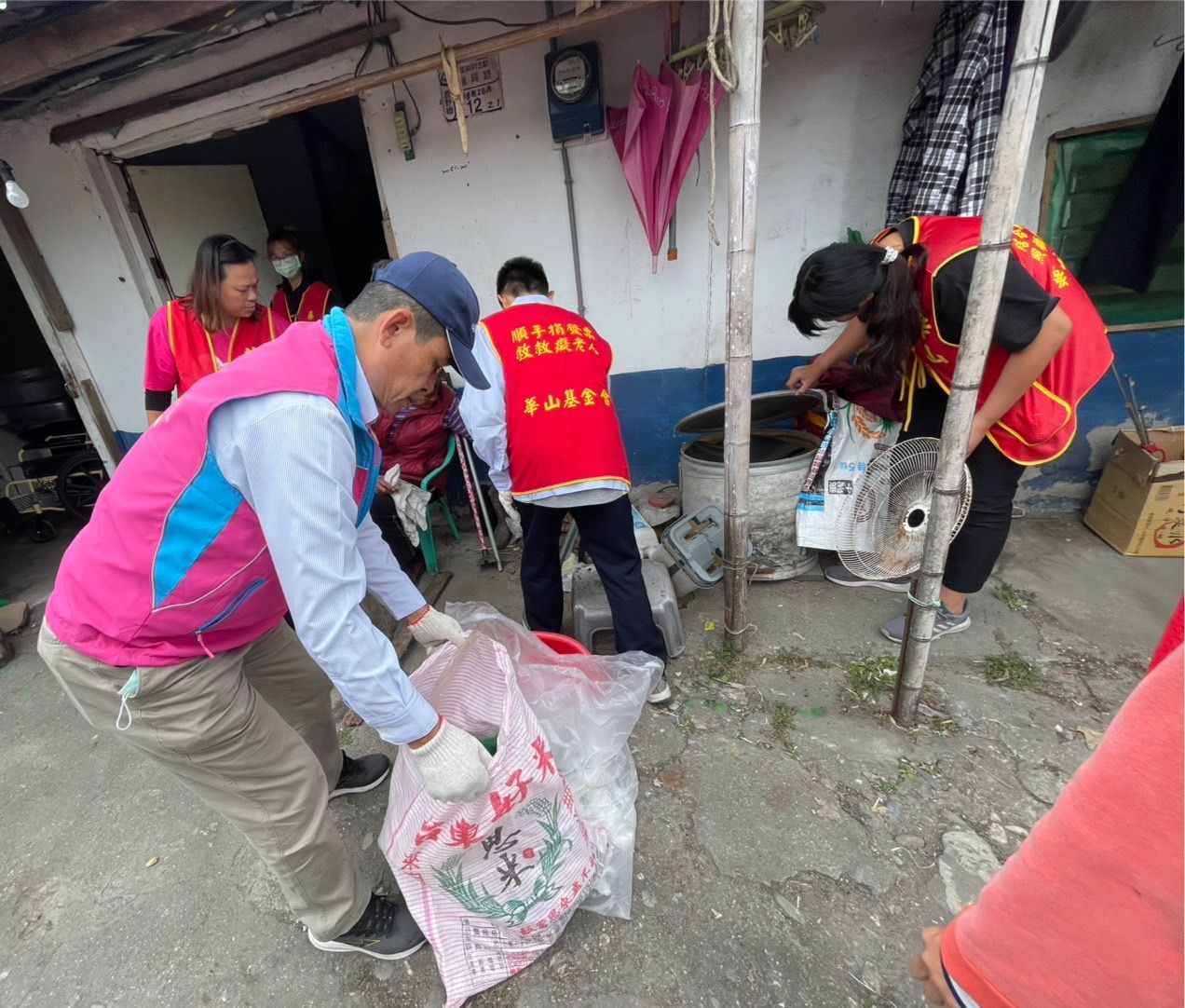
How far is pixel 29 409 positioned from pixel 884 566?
6.35 meters

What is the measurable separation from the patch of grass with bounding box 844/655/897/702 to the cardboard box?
1663mm

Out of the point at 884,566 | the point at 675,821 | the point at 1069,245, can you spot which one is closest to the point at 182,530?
the point at 675,821

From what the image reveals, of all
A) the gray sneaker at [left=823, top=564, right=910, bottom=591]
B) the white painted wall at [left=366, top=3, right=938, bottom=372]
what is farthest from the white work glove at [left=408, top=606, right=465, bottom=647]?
the white painted wall at [left=366, top=3, right=938, bottom=372]

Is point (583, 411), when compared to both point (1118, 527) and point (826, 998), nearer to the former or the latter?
point (826, 998)

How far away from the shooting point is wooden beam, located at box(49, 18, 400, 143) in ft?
9.93

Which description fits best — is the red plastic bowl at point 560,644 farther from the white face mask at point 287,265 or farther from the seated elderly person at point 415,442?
the white face mask at point 287,265

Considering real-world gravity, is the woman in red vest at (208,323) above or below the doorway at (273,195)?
below

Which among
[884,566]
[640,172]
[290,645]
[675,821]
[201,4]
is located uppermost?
[201,4]

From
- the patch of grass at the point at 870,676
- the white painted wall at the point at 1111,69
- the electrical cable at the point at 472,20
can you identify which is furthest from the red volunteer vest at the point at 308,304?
the white painted wall at the point at 1111,69

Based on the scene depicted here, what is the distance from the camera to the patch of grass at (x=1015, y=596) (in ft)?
8.74

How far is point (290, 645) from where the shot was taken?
1.75 meters

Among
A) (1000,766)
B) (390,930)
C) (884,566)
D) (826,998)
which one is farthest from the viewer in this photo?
(884,566)

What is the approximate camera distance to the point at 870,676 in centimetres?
235

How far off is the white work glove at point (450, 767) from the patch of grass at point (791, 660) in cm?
167
